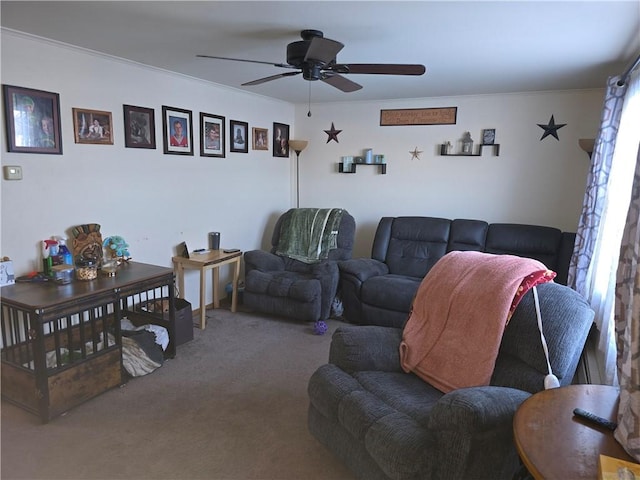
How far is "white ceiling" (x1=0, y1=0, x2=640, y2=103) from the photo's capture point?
6.92 ft

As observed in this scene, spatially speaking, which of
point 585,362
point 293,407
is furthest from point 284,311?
point 585,362

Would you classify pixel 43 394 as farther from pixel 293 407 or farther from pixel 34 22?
pixel 34 22

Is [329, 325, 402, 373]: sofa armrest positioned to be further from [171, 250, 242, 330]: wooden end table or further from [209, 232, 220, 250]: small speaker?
[209, 232, 220, 250]: small speaker

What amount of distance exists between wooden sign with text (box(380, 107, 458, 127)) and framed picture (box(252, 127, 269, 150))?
1359 millimetres

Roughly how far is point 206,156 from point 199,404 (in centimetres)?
242

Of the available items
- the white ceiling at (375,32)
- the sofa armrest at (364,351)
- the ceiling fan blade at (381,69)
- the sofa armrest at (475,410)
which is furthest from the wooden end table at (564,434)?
the ceiling fan blade at (381,69)

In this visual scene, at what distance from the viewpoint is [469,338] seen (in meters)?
2.06

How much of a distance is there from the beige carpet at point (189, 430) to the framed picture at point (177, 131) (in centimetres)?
183

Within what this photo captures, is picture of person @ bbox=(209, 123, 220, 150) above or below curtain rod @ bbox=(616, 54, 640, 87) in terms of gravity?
below

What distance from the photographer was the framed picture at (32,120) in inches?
104

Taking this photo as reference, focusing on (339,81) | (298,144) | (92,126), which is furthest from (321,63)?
(298,144)

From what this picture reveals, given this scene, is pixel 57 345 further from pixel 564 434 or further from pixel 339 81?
pixel 564 434

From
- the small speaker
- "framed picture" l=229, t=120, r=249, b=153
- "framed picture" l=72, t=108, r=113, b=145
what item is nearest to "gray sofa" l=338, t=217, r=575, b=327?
the small speaker

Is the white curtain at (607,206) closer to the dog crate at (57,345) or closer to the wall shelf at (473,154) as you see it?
the wall shelf at (473,154)
